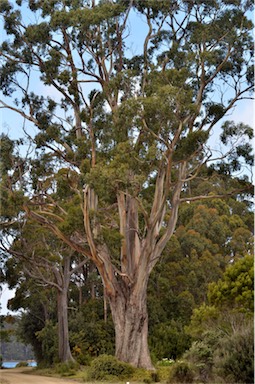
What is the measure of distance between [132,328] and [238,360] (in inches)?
291

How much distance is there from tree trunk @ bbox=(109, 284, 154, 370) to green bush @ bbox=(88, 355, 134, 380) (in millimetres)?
728

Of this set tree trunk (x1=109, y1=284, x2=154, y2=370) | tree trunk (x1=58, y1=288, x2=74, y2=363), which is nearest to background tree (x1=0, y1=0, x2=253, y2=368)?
tree trunk (x1=109, y1=284, x2=154, y2=370)

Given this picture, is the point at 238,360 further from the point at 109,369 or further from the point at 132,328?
the point at 132,328

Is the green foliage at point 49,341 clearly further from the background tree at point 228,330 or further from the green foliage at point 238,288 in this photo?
the green foliage at point 238,288

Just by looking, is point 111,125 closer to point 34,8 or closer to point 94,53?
point 94,53

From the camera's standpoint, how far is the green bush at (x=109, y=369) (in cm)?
1920

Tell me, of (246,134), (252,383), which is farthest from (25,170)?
(252,383)

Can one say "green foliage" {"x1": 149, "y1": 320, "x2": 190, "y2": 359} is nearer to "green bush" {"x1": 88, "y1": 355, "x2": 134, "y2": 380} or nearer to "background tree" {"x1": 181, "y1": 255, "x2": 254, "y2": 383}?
"background tree" {"x1": 181, "y1": 255, "x2": 254, "y2": 383}

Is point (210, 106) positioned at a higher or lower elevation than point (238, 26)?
lower

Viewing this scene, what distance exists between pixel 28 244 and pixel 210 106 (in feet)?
41.7

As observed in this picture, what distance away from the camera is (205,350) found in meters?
17.0

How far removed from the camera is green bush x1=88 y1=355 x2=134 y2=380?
19203mm

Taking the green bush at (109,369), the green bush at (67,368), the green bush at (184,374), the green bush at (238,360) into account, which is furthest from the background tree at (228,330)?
the green bush at (67,368)

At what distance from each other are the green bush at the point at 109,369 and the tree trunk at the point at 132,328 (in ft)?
2.39
